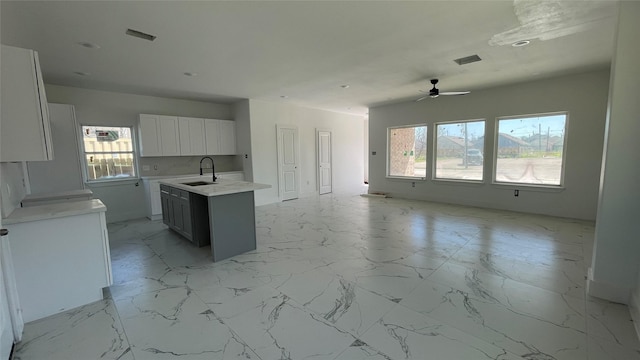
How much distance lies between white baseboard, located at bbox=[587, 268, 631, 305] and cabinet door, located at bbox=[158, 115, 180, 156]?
22.6 ft

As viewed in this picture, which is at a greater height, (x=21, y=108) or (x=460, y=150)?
(x=21, y=108)

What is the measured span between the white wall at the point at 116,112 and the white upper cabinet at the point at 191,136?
45 centimetres

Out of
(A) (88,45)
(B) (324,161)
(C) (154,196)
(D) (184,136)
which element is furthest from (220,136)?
(A) (88,45)

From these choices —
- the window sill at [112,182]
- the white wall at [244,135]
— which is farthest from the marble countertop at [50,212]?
the white wall at [244,135]

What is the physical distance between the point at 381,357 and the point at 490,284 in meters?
1.60

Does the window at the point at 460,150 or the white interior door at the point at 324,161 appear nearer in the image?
the window at the point at 460,150

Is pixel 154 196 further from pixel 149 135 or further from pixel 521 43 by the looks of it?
pixel 521 43

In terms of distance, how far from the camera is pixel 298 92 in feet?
18.8

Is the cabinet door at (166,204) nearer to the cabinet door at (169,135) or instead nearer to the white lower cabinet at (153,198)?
the white lower cabinet at (153,198)

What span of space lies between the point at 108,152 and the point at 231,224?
13.0 ft

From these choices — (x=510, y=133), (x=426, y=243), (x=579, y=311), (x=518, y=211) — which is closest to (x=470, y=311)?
(x=579, y=311)

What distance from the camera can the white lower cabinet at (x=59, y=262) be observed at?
2.16 meters

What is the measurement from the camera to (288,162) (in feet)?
23.9

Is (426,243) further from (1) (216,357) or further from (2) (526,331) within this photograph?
(1) (216,357)
